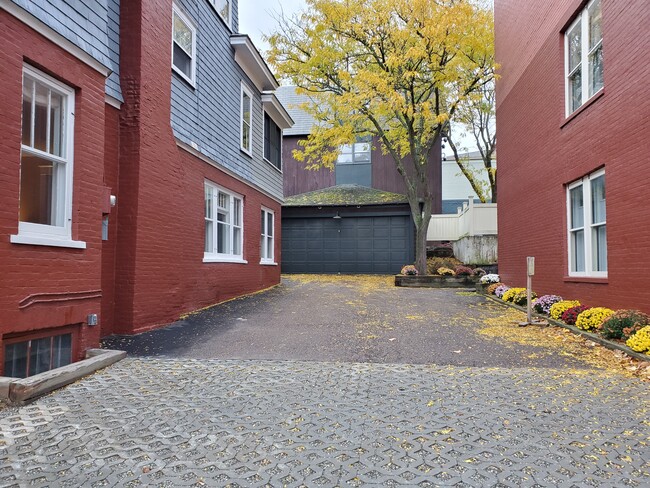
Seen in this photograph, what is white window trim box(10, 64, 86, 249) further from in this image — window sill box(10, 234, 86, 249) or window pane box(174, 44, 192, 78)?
window pane box(174, 44, 192, 78)

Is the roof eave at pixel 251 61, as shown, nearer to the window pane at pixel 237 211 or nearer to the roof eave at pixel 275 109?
the roof eave at pixel 275 109

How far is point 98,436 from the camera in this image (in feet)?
11.1

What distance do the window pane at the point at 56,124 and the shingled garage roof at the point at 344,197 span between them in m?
15.6

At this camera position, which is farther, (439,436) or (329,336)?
(329,336)

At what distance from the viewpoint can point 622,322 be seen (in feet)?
20.5

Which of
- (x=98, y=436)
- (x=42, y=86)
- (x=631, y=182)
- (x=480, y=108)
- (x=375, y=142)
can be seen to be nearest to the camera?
(x=98, y=436)

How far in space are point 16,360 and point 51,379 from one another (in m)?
0.54

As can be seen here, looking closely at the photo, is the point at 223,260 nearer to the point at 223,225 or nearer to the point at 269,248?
the point at 223,225

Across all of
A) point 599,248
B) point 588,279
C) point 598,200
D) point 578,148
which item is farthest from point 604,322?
point 578,148

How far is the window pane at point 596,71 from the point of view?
26.2ft

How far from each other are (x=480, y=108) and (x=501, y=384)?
772 inches

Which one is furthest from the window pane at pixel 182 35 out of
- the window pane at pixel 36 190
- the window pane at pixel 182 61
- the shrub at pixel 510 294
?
the shrub at pixel 510 294

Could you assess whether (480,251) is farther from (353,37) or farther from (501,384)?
(501,384)

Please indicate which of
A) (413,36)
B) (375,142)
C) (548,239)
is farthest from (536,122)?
(375,142)
